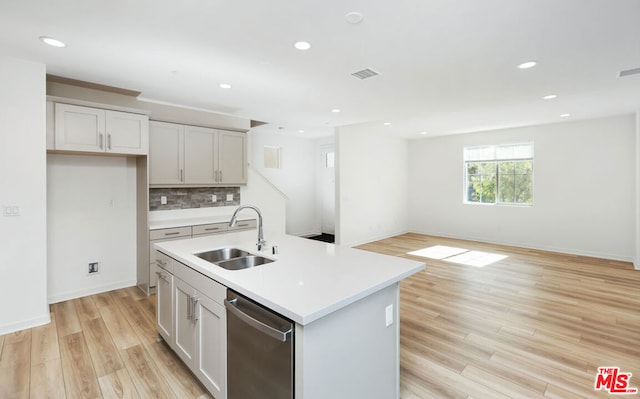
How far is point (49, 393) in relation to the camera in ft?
6.65

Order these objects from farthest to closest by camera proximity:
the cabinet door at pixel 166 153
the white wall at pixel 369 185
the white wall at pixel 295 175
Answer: the white wall at pixel 295 175 < the white wall at pixel 369 185 < the cabinet door at pixel 166 153

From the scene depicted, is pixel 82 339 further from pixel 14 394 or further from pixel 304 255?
pixel 304 255

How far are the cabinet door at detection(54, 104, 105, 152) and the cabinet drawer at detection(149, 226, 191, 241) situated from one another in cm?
113

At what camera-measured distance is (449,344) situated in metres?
2.66

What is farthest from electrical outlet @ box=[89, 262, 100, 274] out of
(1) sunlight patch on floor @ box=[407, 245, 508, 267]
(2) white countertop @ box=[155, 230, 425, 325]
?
(1) sunlight patch on floor @ box=[407, 245, 508, 267]

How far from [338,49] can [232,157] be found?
2791 millimetres

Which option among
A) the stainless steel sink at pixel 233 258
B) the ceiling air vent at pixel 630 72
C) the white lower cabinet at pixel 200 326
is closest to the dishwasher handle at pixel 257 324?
the white lower cabinet at pixel 200 326

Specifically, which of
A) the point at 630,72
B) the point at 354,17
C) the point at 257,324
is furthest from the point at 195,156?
the point at 630,72

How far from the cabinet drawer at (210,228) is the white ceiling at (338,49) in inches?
69.1

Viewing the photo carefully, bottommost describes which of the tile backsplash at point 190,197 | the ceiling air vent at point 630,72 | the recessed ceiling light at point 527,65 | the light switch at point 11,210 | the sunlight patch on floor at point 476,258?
the sunlight patch on floor at point 476,258

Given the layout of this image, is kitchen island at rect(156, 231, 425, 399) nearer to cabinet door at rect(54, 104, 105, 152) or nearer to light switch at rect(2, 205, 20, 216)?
light switch at rect(2, 205, 20, 216)

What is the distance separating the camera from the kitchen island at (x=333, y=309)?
4.25 feet

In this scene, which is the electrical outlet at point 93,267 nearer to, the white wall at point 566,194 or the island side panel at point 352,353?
the island side panel at point 352,353

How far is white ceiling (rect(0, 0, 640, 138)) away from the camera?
2053 millimetres
